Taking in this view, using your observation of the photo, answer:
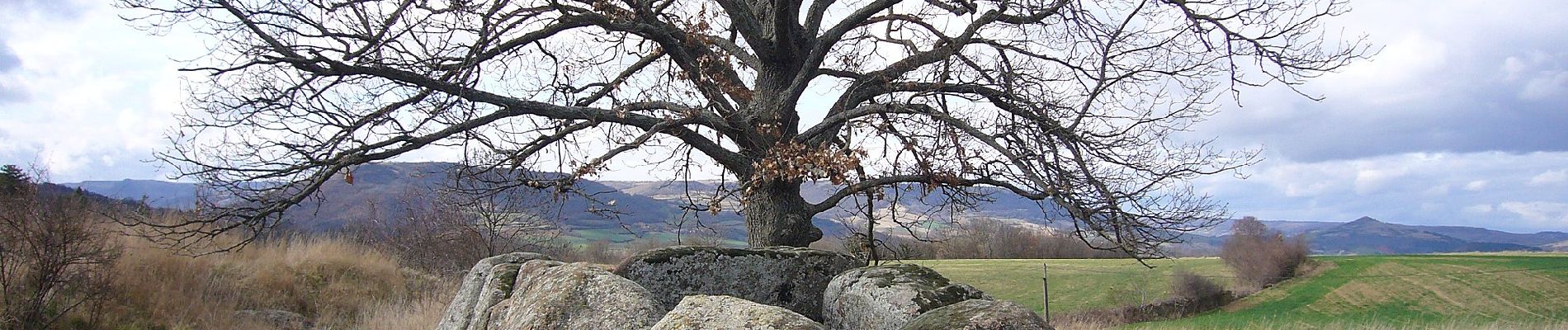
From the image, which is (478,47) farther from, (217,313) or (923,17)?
(217,313)

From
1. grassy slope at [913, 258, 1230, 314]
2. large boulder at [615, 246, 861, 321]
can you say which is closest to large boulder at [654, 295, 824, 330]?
large boulder at [615, 246, 861, 321]

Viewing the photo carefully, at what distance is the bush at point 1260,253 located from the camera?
4869 cm

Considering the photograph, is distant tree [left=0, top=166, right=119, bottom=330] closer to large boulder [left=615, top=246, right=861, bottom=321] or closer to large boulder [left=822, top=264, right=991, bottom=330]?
large boulder [left=615, top=246, right=861, bottom=321]

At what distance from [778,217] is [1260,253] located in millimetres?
51827

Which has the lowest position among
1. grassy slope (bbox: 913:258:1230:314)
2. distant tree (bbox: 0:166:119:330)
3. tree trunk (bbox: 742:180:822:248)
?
grassy slope (bbox: 913:258:1230:314)

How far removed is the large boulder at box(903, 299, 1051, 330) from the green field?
32185mm

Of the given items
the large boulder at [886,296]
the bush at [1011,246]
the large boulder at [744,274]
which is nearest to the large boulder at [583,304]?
the large boulder at [744,274]

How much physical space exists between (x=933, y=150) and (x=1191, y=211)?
10.0 ft

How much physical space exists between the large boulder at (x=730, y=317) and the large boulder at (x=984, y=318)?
0.52m

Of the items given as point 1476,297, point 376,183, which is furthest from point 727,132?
point 1476,297

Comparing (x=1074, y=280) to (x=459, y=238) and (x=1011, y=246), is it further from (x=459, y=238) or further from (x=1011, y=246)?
(x=459, y=238)

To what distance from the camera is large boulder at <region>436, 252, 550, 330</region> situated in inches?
236

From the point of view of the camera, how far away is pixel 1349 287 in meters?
44.3

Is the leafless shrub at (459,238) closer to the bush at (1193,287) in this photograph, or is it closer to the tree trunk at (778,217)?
the tree trunk at (778,217)
